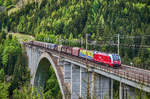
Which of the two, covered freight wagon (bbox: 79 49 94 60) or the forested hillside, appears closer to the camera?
covered freight wagon (bbox: 79 49 94 60)

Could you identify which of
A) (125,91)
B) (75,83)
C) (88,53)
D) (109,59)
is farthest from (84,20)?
(125,91)

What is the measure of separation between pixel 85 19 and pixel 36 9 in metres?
56.5

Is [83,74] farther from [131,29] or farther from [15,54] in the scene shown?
[131,29]

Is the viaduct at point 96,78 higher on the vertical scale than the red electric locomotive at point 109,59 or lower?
lower

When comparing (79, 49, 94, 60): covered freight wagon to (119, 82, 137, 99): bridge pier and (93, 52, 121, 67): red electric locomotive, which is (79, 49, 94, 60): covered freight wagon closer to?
(93, 52, 121, 67): red electric locomotive

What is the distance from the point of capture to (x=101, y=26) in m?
96.1

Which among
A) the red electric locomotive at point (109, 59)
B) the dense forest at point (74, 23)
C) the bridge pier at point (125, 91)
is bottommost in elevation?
the bridge pier at point (125, 91)

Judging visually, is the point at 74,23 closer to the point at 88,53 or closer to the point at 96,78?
the point at 88,53

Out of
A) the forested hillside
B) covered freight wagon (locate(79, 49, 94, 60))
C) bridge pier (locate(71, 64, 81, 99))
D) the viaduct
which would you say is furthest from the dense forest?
bridge pier (locate(71, 64, 81, 99))

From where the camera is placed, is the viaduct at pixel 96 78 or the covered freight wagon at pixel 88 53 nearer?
the viaduct at pixel 96 78

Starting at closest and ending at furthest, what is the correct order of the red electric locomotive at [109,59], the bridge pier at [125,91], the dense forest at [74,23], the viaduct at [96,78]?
the viaduct at [96,78] < the bridge pier at [125,91] < the red electric locomotive at [109,59] < the dense forest at [74,23]

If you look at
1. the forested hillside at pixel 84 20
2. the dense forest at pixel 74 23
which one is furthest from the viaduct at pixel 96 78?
the forested hillside at pixel 84 20

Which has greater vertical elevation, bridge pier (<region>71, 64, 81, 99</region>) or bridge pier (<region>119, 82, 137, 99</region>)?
bridge pier (<region>119, 82, 137, 99</region>)

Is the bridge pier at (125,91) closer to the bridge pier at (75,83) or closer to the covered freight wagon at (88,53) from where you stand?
the bridge pier at (75,83)
